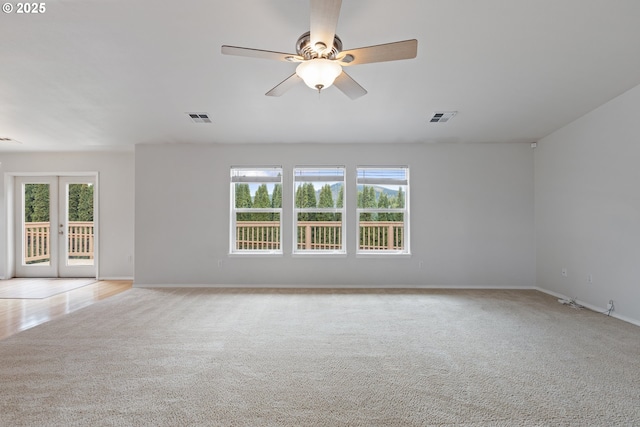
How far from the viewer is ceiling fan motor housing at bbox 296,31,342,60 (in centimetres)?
213

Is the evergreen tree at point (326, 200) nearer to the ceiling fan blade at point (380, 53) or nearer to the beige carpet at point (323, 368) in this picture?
the beige carpet at point (323, 368)

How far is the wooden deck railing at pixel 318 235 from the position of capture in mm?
5523

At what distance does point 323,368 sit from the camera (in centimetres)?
245

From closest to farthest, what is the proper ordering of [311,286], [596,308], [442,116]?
[596,308] → [442,116] → [311,286]

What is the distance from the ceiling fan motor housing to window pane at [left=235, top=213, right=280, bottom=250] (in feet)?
11.8

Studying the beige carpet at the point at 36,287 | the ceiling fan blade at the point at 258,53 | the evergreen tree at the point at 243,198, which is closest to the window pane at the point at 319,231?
the evergreen tree at the point at 243,198

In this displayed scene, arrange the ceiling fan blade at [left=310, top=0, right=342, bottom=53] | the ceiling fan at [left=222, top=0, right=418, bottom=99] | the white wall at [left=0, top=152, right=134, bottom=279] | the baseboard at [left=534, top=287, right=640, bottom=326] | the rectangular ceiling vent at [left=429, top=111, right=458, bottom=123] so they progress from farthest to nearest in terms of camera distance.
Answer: the white wall at [left=0, top=152, right=134, bottom=279] → the rectangular ceiling vent at [left=429, top=111, right=458, bottom=123] → the baseboard at [left=534, top=287, right=640, bottom=326] → the ceiling fan at [left=222, top=0, right=418, bottom=99] → the ceiling fan blade at [left=310, top=0, right=342, bottom=53]

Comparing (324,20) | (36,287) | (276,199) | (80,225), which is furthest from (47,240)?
(324,20)

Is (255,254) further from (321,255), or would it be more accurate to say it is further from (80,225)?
(80,225)

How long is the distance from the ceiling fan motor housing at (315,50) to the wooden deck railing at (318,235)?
356cm

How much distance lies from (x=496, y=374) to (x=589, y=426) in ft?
2.03

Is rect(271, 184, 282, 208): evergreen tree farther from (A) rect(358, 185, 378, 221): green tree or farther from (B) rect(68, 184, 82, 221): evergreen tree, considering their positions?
(B) rect(68, 184, 82, 221): evergreen tree

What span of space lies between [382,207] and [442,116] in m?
1.85

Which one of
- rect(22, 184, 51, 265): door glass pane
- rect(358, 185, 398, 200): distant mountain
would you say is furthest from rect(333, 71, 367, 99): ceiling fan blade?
rect(22, 184, 51, 265): door glass pane
